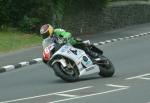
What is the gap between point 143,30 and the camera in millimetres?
41500

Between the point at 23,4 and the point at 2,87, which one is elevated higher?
the point at 23,4

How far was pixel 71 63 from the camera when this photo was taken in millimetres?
16406

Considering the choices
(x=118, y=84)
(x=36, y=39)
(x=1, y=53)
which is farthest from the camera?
(x=36, y=39)

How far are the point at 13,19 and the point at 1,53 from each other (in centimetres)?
968

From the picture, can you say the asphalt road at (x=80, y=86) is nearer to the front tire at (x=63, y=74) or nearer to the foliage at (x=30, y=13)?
the front tire at (x=63, y=74)

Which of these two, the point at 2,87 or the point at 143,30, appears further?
the point at 143,30

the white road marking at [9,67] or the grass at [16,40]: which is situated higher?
the grass at [16,40]

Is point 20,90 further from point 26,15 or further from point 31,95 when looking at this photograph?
point 26,15

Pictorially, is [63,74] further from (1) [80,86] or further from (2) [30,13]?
(2) [30,13]

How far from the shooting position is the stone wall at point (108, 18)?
3812 cm

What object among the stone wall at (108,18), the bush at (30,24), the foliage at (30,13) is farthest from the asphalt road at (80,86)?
the stone wall at (108,18)

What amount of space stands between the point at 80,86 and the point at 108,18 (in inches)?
1090

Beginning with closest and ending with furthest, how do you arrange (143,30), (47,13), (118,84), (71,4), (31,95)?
(31,95)
(118,84)
(47,13)
(71,4)
(143,30)

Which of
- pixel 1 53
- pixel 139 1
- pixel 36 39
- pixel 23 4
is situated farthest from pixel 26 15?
pixel 139 1
